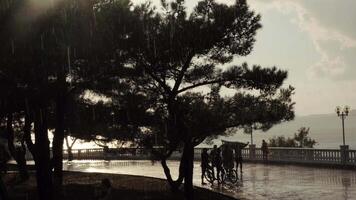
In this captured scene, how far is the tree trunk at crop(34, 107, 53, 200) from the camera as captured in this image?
1688 centimetres

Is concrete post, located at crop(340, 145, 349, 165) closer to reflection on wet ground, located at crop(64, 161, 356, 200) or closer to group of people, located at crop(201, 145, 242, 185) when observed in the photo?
reflection on wet ground, located at crop(64, 161, 356, 200)

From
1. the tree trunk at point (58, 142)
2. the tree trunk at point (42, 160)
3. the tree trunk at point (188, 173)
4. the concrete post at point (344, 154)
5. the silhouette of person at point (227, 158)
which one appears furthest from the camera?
the concrete post at point (344, 154)

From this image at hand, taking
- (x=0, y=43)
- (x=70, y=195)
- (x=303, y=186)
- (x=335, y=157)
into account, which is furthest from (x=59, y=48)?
(x=335, y=157)

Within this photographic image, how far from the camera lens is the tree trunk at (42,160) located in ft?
55.4

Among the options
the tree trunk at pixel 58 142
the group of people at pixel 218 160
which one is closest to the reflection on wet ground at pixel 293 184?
the group of people at pixel 218 160

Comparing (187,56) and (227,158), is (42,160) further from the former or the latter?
(227,158)

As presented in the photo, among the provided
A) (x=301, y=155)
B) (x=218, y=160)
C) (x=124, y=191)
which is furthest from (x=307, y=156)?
(x=124, y=191)

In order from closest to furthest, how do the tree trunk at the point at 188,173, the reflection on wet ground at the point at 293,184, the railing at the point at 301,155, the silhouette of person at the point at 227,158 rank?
the tree trunk at the point at 188,173 < the reflection on wet ground at the point at 293,184 < the silhouette of person at the point at 227,158 < the railing at the point at 301,155

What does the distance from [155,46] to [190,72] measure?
1.86 meters

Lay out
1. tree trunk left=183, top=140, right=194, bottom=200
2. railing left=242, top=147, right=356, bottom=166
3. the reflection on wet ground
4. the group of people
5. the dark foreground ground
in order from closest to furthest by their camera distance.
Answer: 1. tree trunk left=183, top=140, right=194, bottom=200
2. the dark foreground ground
3. the reflection on wet ground
4. the group of people
5. railing left=242, top=147, right=356, bottom=166

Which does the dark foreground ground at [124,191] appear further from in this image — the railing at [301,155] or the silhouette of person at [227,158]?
the silhouette of person at [227,158]

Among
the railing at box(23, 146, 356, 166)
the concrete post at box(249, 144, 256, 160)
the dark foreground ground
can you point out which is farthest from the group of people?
the concrete post at box(249, 144, 256, 160)

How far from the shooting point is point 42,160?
56.3 feet

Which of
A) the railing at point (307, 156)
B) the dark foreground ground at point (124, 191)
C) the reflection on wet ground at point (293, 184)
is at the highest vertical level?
the railing at point (307, 156)
